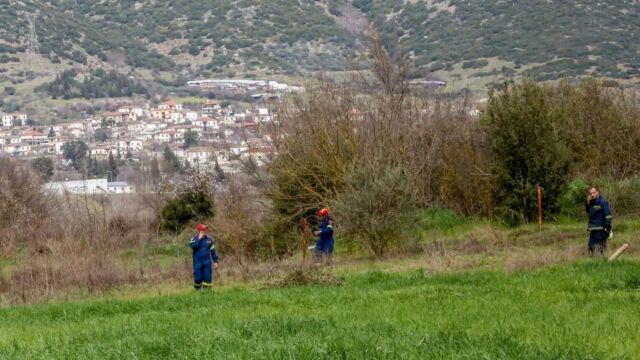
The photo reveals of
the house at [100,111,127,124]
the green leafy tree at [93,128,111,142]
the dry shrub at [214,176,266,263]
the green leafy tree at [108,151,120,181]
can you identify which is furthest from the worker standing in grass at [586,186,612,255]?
the house at [100,111,127,124]

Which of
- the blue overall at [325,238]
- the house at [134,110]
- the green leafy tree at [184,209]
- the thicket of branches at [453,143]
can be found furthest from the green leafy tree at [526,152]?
the house at [134,110]


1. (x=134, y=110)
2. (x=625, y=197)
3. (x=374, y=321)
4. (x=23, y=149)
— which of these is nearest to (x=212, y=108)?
(x=134, y=110)

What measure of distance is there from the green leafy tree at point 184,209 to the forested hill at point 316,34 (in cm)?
4058

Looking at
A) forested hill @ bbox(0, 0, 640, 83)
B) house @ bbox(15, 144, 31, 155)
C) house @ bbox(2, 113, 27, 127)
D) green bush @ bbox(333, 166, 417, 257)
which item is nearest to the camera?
green bush @ bbox(333, 166, 417, 257)

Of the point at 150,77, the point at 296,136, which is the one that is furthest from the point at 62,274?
the point at 150,77

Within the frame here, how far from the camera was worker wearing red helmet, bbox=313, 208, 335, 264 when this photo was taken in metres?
23.9

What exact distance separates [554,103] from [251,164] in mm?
11938

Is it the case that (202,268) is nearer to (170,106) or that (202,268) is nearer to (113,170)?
(113,170)

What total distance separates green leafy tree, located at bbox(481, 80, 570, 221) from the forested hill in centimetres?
4400

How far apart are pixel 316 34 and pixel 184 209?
87382 mm

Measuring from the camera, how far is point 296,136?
31.2m

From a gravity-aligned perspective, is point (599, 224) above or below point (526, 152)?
below

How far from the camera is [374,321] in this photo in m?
11.0

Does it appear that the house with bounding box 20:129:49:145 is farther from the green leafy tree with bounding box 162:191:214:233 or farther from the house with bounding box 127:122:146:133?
the green leafy tree with bounding box 162:191:214:233
